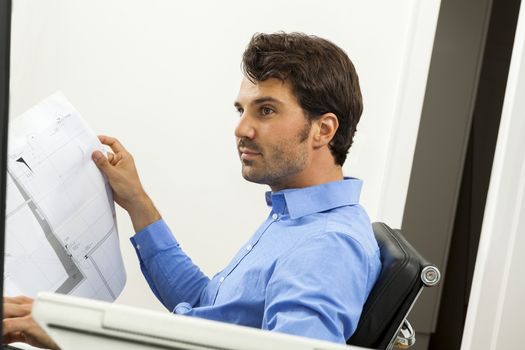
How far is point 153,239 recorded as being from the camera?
151 cm

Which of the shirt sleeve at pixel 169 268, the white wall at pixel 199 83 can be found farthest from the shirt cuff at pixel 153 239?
the white wall at pixel 199 83

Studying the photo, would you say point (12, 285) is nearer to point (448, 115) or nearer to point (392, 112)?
point (392, 112)

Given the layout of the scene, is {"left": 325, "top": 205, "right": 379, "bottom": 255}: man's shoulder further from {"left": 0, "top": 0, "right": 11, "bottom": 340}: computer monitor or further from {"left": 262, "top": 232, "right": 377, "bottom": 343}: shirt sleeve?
{"left": 0, "top": 0, "right": 11, "bottom": 340}: computer monitor

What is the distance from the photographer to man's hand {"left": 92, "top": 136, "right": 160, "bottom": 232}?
53.1 inches

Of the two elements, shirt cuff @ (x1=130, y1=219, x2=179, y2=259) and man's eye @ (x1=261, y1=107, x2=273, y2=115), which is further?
shirt cuff @ (x1=130, y1=219, x2=179, y2=259)

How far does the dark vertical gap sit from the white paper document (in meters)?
2.94

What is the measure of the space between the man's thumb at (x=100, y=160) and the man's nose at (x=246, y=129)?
23 centimetres

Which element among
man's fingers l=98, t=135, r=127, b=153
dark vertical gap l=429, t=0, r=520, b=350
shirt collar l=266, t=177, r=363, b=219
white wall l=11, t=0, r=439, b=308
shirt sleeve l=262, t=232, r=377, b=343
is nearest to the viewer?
shirt sleeve l=262, t=232, r=377, b=343

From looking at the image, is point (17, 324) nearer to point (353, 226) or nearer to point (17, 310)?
point (17, 310)

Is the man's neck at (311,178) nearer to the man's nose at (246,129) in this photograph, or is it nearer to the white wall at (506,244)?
the man's nose at (246,129)

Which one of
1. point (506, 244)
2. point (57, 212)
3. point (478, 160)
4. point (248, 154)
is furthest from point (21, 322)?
point (478, 160)

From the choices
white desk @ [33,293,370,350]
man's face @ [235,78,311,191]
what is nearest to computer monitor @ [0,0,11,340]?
white desk @ [33,293,370,350]

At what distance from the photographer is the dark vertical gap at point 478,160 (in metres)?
3.96

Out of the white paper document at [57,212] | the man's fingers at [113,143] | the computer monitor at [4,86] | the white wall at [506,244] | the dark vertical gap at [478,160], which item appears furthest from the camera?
the dark vertical gap at [478,160]
